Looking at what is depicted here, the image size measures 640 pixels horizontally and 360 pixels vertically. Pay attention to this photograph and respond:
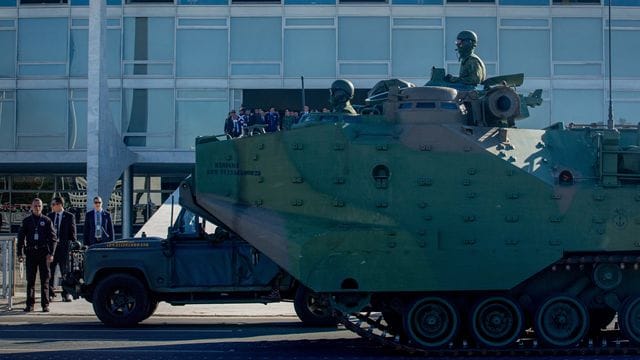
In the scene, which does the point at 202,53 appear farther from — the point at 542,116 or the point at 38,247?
the point at 38,247

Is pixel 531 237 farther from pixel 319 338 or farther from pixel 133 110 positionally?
pixel 133 110

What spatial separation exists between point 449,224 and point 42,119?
72.8ft

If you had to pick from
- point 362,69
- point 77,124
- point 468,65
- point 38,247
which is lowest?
point 38,247

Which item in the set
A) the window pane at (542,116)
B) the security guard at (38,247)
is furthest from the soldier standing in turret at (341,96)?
the window pane at (542,116)

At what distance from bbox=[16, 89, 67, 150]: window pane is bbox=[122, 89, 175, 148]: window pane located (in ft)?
6.87

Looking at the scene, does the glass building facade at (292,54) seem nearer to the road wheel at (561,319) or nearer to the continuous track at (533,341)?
the continuous track at (533,341)

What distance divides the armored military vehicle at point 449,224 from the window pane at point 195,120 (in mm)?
18547

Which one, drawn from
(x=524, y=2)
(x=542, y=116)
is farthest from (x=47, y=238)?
(x=524, y=2)

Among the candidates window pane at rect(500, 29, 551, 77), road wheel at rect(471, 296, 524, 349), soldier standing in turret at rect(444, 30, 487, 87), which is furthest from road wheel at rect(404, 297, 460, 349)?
window pane at rect(500, 29, 551, 77)

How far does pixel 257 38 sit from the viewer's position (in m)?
Result: 30.1

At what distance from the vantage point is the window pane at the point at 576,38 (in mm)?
30078

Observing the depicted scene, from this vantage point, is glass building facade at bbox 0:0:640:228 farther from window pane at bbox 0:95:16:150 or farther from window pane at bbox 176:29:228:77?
window pane at bbox 0:95:16:150

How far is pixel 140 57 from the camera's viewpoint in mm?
30422

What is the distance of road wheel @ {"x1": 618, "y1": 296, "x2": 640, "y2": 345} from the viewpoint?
11.4m
